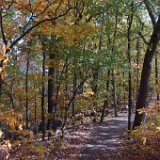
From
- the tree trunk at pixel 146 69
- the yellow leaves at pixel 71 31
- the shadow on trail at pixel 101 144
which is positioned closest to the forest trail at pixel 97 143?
the shadow on trail at pixel 101 144

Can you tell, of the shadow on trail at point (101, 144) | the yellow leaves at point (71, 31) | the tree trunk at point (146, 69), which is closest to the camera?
the yellow leaves at point (71, 31)

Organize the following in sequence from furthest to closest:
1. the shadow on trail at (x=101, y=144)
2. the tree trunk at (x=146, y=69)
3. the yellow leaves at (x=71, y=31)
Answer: the tree trunk at (x=146, y=69) → the shadow on trail at (x=101, y=144) → the yellow leaves at (x=71, y=31)

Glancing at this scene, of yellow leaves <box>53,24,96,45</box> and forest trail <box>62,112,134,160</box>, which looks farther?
forest trail <box>62,112,134,160</box>

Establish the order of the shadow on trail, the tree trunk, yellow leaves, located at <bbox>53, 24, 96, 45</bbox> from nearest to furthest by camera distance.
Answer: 1. yellow leaves, located at <bbox>53, 24, 96, 45</bbox>
2. the shadow on trail
3. the tree trunk

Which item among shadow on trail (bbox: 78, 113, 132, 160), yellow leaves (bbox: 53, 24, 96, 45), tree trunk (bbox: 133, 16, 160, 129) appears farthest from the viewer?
tree trunk (bbox: 133, 16, 160, 129)

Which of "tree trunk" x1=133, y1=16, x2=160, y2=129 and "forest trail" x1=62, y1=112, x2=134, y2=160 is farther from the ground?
"tree trunk" x1=133, y1=16, x2=160, y2=129

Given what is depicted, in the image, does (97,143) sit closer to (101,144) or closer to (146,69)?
(101,144)

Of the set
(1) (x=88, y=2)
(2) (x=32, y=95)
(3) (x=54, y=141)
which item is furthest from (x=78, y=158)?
(1) (x=88, y=2)

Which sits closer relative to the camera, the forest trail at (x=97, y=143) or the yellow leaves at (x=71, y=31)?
the yellow leaves at (x=71, y=31)

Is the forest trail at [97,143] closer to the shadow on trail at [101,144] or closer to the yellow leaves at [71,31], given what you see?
the shadow on trail at [101,144]

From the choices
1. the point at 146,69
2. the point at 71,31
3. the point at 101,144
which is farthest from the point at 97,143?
the point at 71,31

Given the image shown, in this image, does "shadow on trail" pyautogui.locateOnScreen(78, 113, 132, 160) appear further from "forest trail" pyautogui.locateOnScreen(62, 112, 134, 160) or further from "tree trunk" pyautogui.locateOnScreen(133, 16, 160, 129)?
"tree trunk" pyautogui.locateOnScreen(133, 16, 160, 129)

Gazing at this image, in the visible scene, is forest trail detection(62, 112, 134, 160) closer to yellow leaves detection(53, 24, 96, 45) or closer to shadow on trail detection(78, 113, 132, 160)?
shadow on trail detection(78, 113, 132, 160)

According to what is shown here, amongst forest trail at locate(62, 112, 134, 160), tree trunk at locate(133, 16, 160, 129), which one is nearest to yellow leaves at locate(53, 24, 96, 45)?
tree trunk at locate(133, 16, 160, 129)
